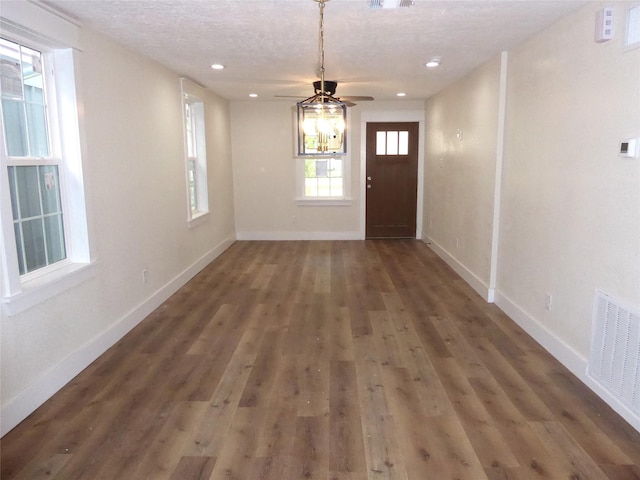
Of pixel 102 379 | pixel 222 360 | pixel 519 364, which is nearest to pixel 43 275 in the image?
pixel 102 379

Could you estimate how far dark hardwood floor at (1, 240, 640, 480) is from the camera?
214cm

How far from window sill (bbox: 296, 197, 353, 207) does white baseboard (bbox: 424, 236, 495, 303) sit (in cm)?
164

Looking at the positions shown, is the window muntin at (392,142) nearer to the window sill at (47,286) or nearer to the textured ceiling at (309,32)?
the textured ceiling at (309,32)

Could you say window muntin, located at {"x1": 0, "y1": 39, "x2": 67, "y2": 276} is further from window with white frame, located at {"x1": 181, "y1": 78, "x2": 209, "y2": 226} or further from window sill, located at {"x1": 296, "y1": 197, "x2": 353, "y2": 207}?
window sill, located at {"x1": 296, "y1": 197, "x2": 353, "y2": 207}

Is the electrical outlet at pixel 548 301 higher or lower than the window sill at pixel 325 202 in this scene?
lower

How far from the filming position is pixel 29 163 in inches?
108

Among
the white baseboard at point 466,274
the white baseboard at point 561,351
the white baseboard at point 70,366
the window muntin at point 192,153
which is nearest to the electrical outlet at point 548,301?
the white baseboard at point 561,351

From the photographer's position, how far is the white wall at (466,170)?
4555 millimetres

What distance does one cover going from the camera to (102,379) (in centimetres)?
300

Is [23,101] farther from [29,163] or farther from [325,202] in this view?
[325,202]

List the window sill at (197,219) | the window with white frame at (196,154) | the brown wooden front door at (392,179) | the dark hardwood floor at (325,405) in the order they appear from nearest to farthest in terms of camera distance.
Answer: the dark hardwood floor at (325,405) < the window sill at (197,219) < the window with white frame at (196,154) < the brown wooden front door at (392,179)

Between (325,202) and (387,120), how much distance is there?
67.6 inches

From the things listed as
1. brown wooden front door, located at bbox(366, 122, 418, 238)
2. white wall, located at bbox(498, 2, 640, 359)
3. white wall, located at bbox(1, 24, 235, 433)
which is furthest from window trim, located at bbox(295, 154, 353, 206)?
white wall, located at bbox(498, 2, 640, 359)

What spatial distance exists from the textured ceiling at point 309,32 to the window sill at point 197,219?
1.67m
